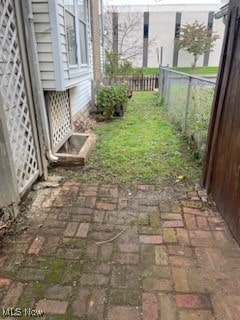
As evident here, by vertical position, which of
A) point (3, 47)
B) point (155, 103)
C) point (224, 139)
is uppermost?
point (3, 47)

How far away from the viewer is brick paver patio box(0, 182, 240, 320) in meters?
1.68

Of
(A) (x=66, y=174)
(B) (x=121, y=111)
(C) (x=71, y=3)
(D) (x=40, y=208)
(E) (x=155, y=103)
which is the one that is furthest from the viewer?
(E) (x=155, y=103)

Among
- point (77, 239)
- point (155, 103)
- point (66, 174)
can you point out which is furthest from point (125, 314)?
point (155, 103)

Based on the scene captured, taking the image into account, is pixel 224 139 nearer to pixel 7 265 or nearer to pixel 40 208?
pixel 40 208

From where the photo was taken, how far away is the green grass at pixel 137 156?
11.6 ft

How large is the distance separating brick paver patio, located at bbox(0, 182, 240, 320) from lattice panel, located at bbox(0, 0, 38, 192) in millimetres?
502

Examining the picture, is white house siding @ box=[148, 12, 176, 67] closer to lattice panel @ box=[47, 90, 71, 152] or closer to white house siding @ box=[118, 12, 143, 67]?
white house siding @ box=[118, 12, 143, 67]

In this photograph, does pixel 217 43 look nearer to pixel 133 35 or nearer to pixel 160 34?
pixel 160 34

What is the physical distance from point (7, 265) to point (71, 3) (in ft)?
12.6

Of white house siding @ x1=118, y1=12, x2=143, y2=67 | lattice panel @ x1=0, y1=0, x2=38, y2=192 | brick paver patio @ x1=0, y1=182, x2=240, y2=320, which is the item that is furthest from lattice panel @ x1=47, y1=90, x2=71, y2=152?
white house siding @ x1=118, y1=12, x2=143, y2=67

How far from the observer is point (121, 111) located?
23.1 feet

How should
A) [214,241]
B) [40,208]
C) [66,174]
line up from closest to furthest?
[214,241]
[40,208]
[66,174]

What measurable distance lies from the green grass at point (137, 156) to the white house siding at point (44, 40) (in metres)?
1.34

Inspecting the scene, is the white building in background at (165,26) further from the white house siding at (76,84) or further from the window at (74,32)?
the window at (74,32)
